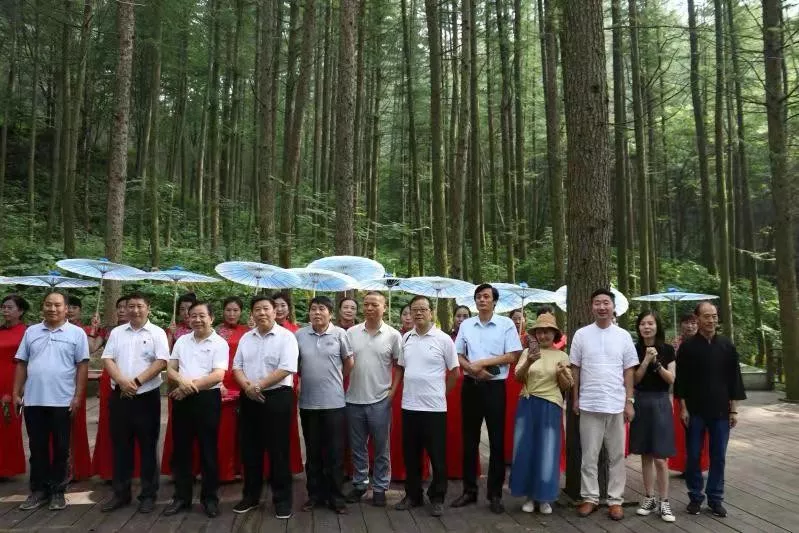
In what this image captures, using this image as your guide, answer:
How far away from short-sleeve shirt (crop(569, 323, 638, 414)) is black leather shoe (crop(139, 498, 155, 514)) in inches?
128

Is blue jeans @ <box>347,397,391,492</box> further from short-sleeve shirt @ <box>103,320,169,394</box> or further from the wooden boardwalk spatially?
short-sleeve shirt @ <box>103,320,169,394</box>

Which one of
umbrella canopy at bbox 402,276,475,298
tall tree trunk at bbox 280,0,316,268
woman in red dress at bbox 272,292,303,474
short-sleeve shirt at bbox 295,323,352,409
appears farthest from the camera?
tall tree trunk at bbox 280,0,316,268

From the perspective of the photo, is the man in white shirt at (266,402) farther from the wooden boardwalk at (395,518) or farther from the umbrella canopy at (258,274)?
the umbrella canopy at (258,274)

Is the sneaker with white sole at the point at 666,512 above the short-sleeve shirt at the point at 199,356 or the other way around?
the other way around

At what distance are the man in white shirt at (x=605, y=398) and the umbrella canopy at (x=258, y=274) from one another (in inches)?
111

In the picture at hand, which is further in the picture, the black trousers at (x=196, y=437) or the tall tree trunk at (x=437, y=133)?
the tall tree trunk at (x=437, y=133)

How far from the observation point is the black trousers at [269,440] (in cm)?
406

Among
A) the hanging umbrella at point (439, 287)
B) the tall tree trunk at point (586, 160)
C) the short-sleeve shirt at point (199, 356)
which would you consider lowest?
the short-sleeve shirt at point (199, 356)

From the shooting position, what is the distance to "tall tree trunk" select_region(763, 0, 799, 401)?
364 inches

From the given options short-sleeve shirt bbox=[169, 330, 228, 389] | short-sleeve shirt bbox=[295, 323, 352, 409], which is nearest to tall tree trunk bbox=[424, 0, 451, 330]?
short-sleeve shirt bbox=[295, 323, 352, 409]

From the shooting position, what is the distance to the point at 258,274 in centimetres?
545

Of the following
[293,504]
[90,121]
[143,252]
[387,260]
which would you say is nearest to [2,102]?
[90,121]

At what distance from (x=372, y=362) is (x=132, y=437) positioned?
187 cm

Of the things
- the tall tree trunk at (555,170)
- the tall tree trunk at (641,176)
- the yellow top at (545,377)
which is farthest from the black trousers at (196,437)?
the tall tree trunk at (641,176)
